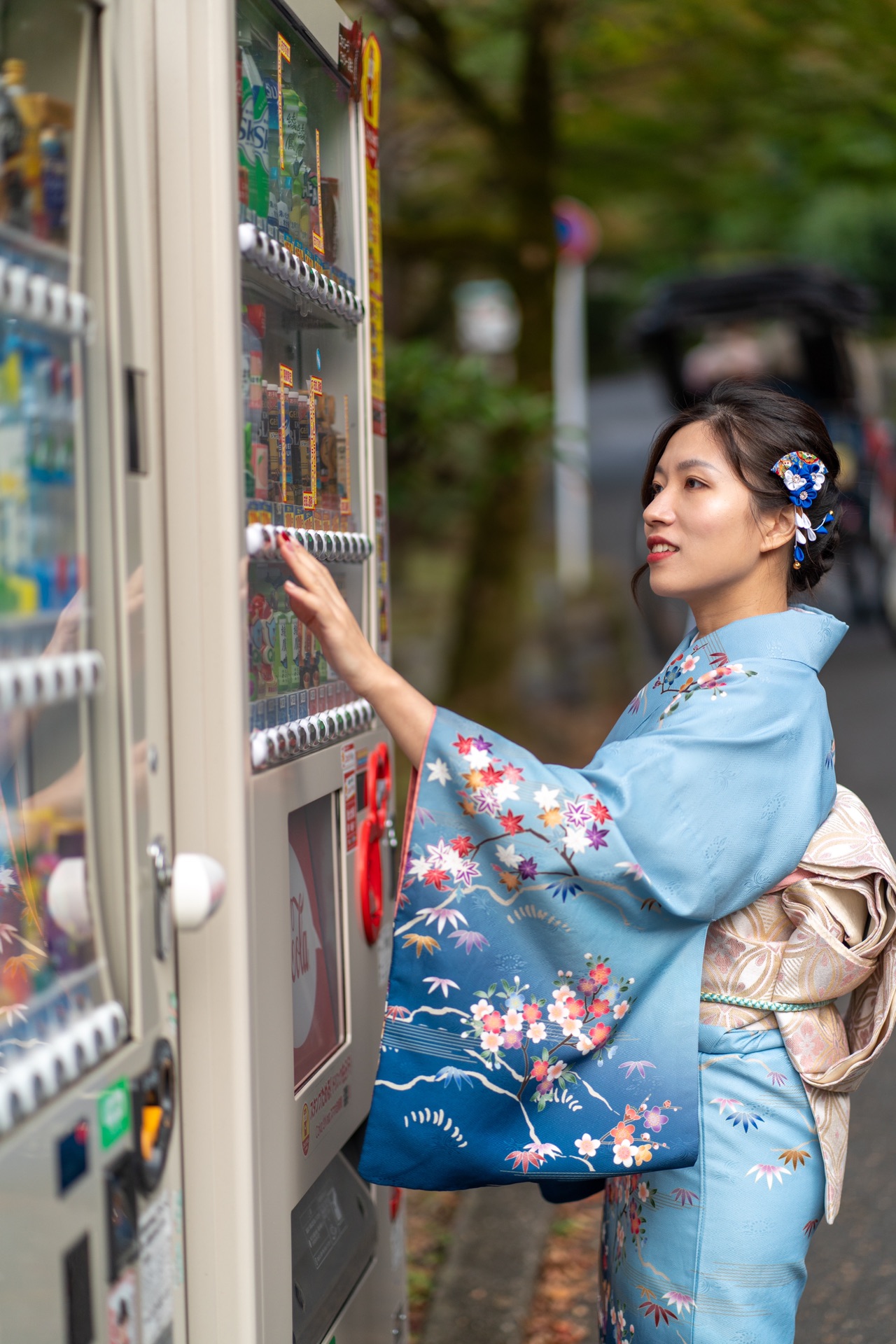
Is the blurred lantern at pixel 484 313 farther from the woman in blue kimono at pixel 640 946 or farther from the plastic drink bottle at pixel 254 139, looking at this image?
the woman in blue kimono at pixel 640 946

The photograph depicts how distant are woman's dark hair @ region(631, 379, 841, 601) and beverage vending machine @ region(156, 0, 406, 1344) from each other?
1.96 feet

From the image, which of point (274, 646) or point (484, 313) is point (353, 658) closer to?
point (274, 646)

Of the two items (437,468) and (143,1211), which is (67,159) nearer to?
(143,1211)

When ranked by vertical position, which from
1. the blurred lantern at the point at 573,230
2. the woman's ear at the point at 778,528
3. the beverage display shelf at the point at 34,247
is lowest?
the woman's ear at the point at 778,528

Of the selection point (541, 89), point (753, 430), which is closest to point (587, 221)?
point (541, 89)

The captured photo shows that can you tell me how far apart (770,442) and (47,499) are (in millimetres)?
1083

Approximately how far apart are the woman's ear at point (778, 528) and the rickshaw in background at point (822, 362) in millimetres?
6300

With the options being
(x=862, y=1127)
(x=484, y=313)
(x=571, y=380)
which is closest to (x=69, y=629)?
(x=862, y=1127)

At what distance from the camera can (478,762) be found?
5.56 feet

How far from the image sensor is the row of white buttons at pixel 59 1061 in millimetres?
1143

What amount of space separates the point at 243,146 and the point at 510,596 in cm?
572

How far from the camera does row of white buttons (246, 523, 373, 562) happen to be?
5.24ft

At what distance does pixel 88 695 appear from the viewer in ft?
4.38

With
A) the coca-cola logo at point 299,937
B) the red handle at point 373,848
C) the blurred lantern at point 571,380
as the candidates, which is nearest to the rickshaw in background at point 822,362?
the blurred lantern at point 571,380
